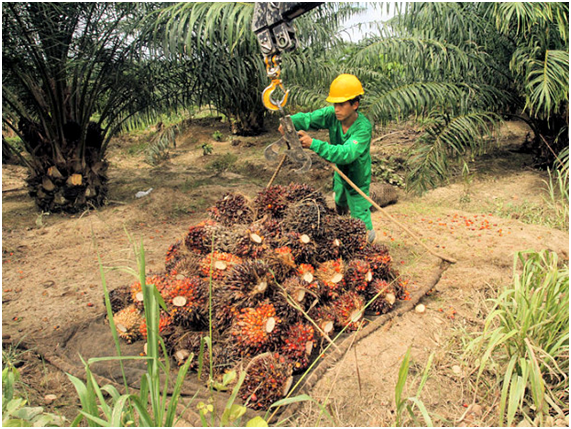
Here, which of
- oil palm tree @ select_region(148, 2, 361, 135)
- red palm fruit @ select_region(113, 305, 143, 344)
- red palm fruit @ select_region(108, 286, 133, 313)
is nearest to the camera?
red palm fruit @ select_region(113, 305, 143, 344)

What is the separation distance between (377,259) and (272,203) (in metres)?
0.79

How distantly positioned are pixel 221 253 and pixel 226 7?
2929 millimetres

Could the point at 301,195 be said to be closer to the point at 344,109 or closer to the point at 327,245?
the point at 327,245

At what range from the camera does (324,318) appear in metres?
2.53

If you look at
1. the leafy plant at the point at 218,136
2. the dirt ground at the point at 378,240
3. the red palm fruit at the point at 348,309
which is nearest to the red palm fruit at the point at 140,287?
the dirt ground at the point at 378,240

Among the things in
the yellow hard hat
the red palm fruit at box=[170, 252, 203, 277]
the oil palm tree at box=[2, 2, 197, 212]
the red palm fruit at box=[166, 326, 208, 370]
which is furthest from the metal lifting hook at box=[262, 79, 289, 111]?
the oil palm tree at box=[2, 2, 197, 212]

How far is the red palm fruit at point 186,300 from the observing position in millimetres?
2449

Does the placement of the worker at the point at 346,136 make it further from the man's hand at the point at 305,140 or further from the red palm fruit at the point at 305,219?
the red palm fruit at the point at 305,219

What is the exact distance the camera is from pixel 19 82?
5016 mm

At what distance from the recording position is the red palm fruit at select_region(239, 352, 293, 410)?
2.05 metres

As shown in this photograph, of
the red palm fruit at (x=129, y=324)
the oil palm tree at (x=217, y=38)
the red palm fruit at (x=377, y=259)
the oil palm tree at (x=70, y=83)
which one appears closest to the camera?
the red palm fruit at (x=129, y=324)

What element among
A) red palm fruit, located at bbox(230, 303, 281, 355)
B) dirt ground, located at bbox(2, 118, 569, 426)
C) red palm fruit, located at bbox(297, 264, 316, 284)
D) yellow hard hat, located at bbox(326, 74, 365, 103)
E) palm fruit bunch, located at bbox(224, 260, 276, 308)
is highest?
yellow hard hat, located at bbox(326, 74, 365, 103)

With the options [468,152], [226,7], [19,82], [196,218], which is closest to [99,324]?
[196,218]

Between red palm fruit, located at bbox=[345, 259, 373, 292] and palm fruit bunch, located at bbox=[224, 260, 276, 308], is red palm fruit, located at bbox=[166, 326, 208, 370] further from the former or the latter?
red palm fruit, located at bbox=[345, 259, 373, 292]
